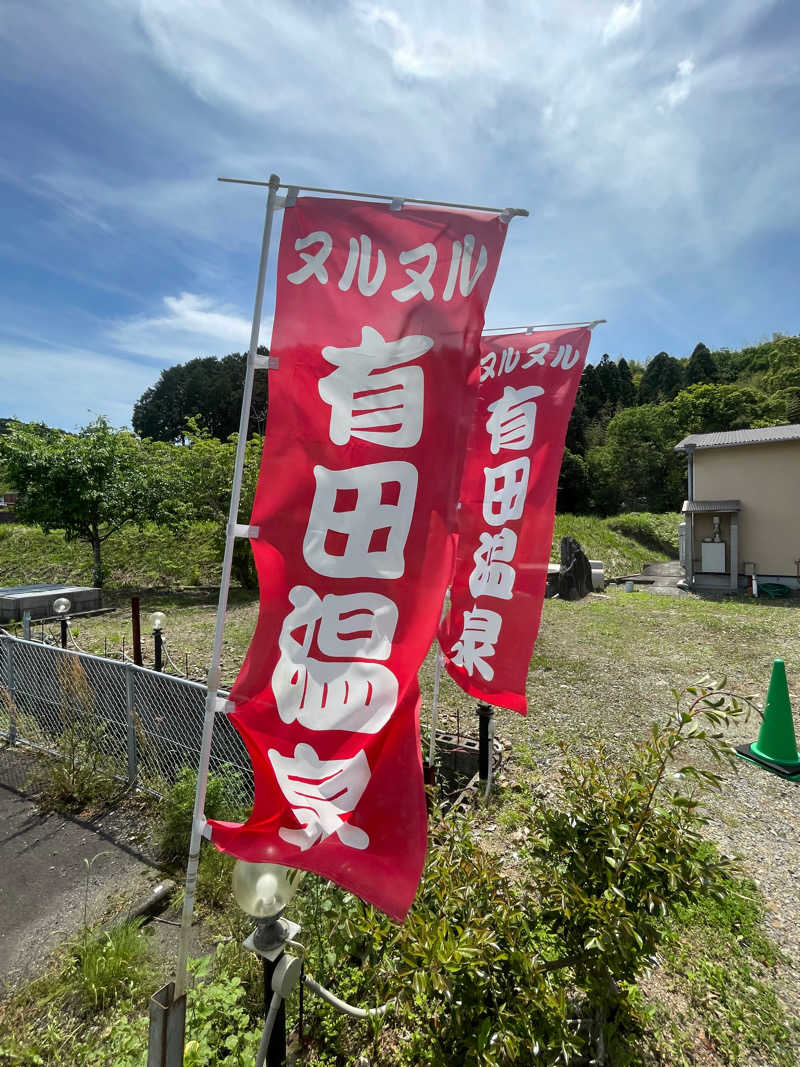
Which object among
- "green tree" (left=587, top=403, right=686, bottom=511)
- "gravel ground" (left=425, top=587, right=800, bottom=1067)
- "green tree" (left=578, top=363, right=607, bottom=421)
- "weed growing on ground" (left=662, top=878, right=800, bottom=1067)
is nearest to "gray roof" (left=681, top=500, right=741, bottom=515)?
"gravel ground" (left=425, top=587, right=800, bottom=1067)

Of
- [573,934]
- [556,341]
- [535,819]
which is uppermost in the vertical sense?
[556,341]

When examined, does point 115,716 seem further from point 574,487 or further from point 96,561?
point 574,487

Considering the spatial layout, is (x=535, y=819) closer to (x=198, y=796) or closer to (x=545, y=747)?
(x=198, y=796)

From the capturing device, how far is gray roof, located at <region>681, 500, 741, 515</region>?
1592 cm

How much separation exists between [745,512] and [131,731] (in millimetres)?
17463

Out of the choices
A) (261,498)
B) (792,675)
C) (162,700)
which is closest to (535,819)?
(261,498)

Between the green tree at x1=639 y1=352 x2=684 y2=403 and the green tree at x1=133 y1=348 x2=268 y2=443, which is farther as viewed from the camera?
the green tree at x1=639 y1=352 x2=684 y2=403

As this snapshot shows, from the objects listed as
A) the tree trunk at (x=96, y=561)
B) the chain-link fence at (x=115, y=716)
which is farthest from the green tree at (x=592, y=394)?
the chain-link fence at (x=115, y=716)

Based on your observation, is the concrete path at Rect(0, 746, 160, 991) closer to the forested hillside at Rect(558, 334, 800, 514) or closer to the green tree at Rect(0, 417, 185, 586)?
the green tree at Rect(0, 417, 185, 586)

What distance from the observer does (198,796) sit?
183cm

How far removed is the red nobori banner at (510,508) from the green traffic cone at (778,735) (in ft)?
10.2

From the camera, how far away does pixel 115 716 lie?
209 inches

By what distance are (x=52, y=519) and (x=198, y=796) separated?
1425cm

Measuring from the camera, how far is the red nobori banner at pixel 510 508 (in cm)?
406
